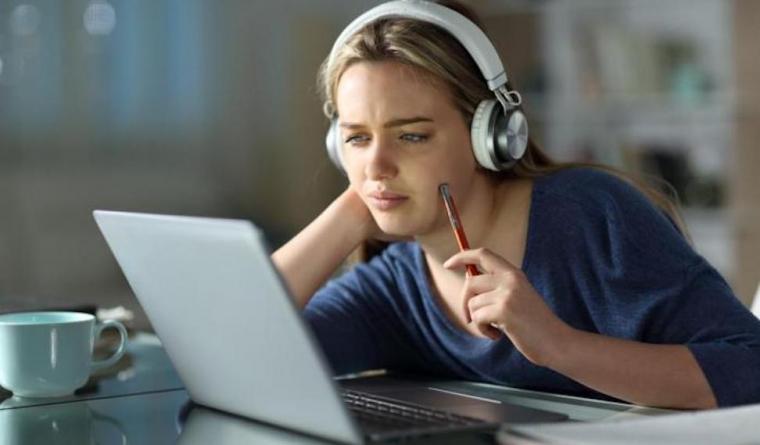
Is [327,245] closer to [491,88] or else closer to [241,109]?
[491,88]

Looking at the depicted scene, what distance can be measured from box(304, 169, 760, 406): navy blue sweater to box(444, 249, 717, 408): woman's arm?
0.02 meters

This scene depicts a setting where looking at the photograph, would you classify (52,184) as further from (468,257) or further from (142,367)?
(468,257)

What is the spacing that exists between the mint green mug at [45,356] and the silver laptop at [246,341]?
0.11 metres

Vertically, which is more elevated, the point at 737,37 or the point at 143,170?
the point at 737,37

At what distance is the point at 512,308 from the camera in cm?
109

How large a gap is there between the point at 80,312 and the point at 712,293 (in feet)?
2.26

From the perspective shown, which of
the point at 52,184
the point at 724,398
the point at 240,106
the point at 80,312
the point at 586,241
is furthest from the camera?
the point at 240,106

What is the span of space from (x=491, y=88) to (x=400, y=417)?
1.28ft

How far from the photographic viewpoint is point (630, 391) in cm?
Answer: 112

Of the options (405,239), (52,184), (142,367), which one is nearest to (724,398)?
(405,239)

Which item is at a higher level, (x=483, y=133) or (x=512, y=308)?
(x=483, y=133)

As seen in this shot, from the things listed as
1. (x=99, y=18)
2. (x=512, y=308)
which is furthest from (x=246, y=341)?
(x=99, y=18)

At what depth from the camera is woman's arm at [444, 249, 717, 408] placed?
110 cm

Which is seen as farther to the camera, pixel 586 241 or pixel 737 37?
pixel 737 37
